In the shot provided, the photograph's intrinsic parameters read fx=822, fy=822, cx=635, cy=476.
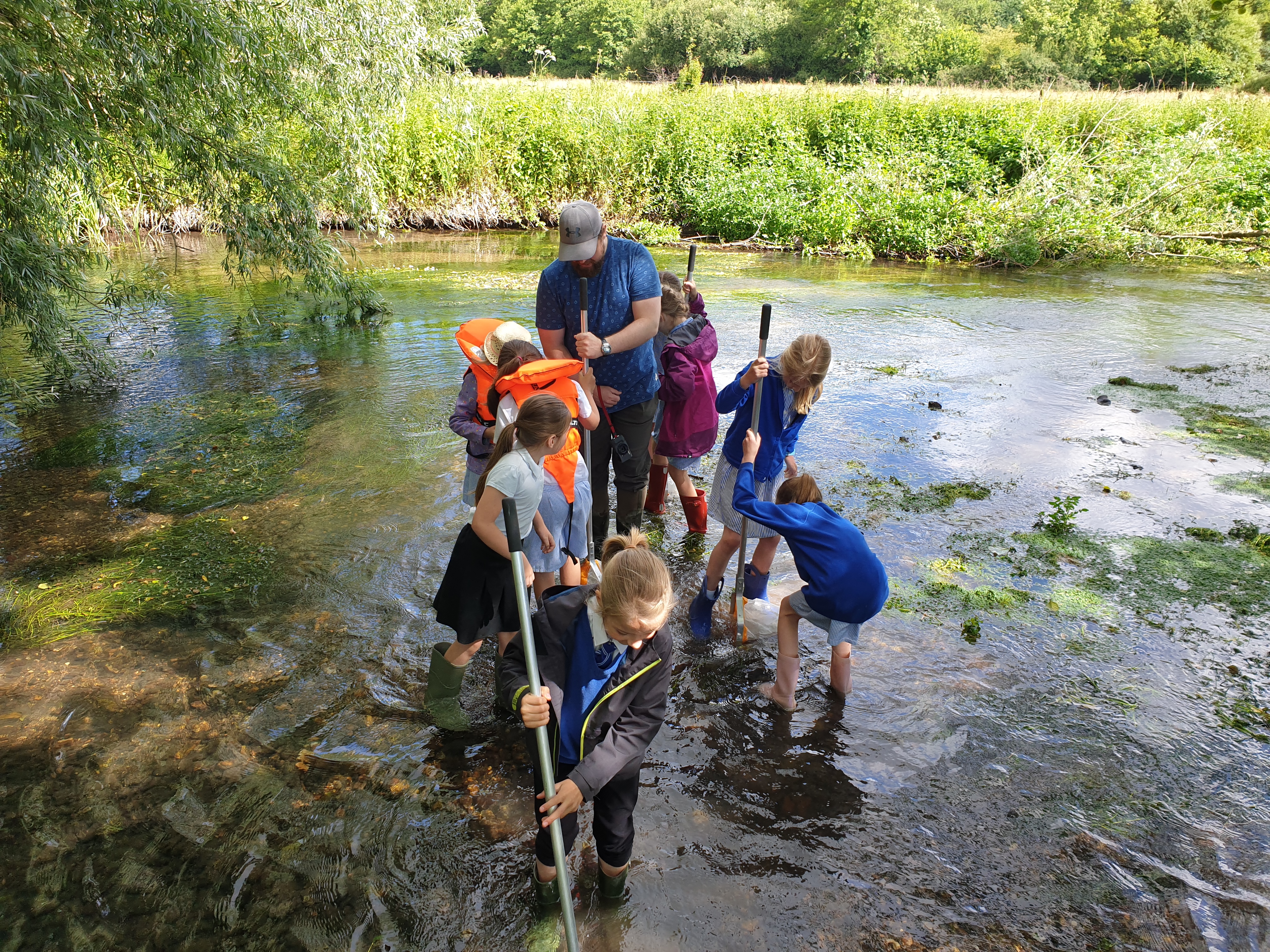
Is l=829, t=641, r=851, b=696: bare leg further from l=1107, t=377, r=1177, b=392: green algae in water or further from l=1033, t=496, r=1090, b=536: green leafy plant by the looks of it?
l=1107, t=377, r=1177, b=392: green algae in water

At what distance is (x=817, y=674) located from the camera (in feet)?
14.1

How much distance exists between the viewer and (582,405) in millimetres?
4027

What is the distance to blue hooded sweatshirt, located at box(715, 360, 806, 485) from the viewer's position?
445cm

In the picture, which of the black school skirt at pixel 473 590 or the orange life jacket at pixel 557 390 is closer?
the black school skirt at pixel 473 590

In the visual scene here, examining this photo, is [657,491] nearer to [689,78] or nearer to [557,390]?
Answer: [557,390]

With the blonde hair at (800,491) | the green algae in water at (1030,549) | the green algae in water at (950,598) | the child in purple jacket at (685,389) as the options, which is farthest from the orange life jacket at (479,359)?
the green algae in water at (1030,549)

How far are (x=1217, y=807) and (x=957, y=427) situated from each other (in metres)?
4.83

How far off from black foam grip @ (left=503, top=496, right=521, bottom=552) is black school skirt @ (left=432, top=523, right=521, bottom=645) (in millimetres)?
916

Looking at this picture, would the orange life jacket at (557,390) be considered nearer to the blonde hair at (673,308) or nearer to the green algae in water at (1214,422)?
the blonde hair at (673,308)

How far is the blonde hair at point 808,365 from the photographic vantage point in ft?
13.7

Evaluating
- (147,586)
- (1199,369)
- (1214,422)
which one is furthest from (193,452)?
(1199,369)

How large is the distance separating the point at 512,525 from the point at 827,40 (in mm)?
65711

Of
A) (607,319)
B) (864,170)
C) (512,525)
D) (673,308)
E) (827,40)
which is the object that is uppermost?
(827,40)

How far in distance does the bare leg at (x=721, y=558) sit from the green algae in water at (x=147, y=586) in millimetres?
2646
